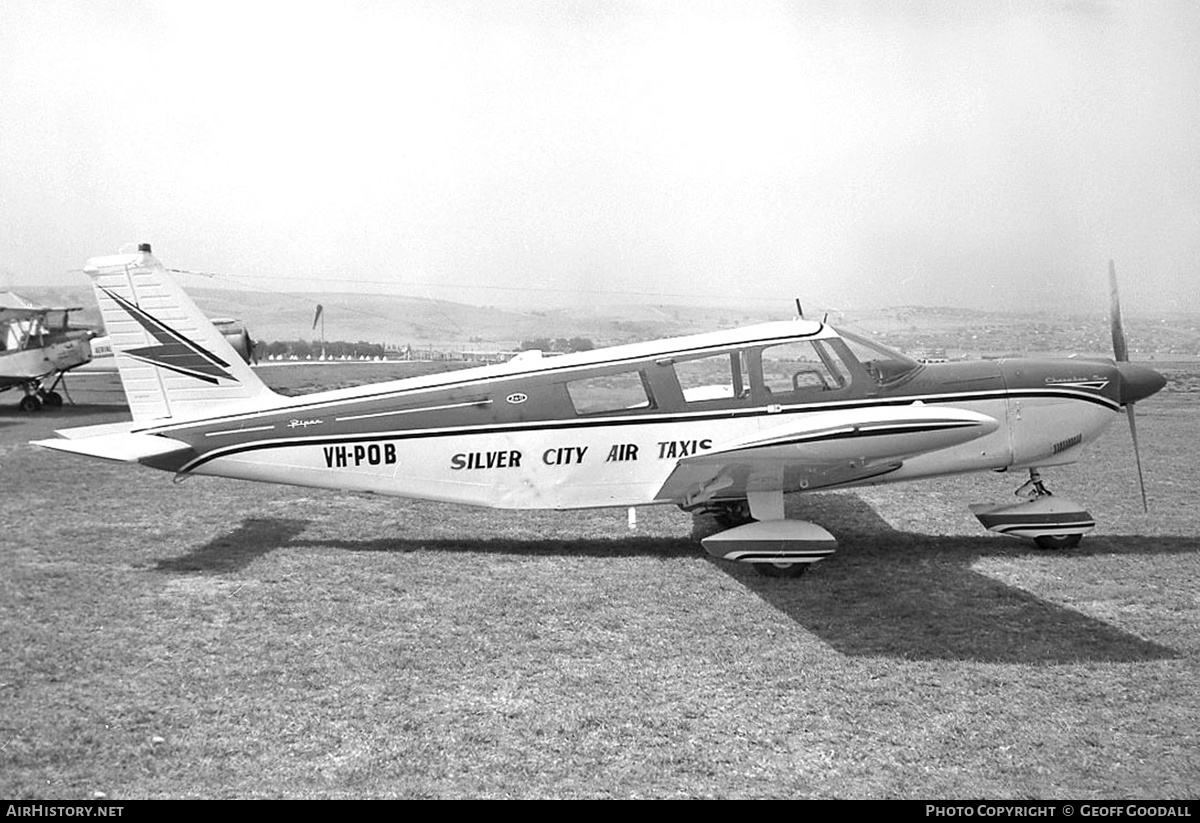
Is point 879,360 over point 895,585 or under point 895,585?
over

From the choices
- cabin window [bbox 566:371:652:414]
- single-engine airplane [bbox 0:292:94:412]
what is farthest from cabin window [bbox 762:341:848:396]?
single-engine airplane [bbox 0:292:94:412]

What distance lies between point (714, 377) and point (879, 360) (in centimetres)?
144

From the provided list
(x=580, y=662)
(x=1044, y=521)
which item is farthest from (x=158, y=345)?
(x=1044, y=521)

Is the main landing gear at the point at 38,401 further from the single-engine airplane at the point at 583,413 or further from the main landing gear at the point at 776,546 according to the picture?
the main landing gear at the point at 776,546

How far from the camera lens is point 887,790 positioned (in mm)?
3816

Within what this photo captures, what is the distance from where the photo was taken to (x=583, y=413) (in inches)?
314

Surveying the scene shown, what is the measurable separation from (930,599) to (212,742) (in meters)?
4.83

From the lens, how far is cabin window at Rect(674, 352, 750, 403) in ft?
25.6

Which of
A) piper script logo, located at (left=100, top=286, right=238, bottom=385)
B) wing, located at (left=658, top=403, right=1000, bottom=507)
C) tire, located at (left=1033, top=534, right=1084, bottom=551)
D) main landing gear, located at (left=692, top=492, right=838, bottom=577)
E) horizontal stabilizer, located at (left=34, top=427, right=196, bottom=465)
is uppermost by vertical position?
piper script logo, located at (left=100, top=286, right=238, bottom=385)

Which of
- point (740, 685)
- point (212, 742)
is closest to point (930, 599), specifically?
point (740, 685)

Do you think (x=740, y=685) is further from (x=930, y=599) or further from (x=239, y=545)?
(x=239, y=545)

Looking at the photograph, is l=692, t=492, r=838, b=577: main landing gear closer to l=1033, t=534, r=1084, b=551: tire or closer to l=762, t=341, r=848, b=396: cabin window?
l=762, t=341, r=848, b=396: cabin window

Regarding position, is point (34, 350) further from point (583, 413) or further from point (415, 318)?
point (415, 318)

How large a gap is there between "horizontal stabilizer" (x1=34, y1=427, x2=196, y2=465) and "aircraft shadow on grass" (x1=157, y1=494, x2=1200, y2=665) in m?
0.90
